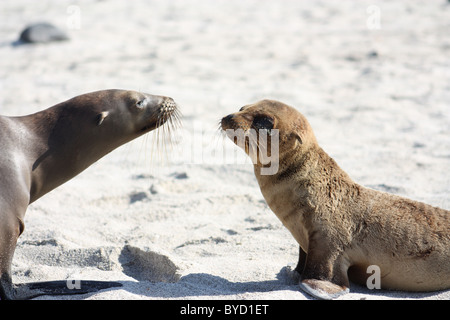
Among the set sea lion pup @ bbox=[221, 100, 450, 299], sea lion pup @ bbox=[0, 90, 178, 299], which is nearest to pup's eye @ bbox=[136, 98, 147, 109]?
sea lion pup @ bbox=[0, 90, 178, 299]

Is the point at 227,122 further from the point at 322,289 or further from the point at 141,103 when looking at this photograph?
the point at 322,289

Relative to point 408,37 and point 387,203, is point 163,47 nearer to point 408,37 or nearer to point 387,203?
point 408,37

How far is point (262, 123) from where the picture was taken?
3715mm

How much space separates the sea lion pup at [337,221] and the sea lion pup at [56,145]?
33.4 inches

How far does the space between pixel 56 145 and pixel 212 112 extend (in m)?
3.53

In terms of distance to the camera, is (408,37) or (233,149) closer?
(233,149)

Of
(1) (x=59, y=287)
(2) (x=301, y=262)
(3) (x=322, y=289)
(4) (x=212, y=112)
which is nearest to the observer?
(3) (x=322, y=289)

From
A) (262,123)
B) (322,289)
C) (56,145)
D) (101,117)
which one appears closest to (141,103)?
(101,117)

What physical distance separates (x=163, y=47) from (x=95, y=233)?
5.85m

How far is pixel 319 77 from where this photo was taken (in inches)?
342

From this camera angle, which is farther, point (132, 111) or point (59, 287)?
point (132, 111)

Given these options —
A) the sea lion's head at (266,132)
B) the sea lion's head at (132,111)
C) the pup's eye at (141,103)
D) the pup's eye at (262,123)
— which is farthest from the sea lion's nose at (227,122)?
the pup's eye at (141,103)
